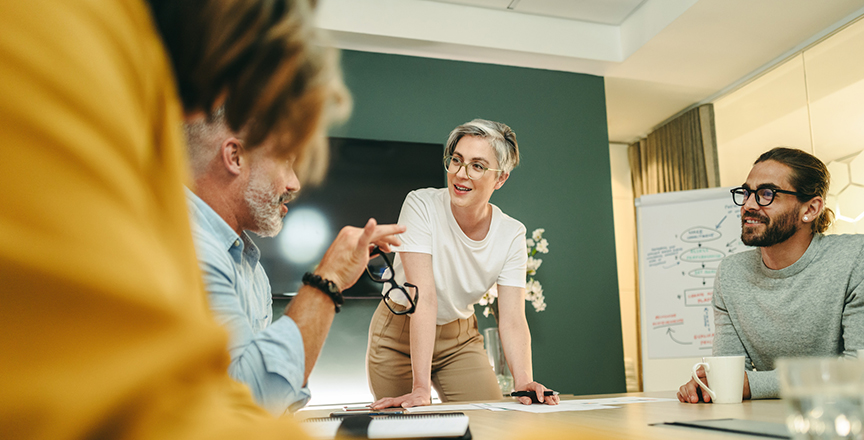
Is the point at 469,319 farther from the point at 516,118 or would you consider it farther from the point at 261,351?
the point at 516,118

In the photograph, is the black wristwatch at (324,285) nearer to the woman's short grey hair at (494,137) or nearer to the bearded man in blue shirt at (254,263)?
the bearded man in blue shirt at (254,263)

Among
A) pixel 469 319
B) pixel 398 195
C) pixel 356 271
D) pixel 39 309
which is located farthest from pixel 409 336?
pixel 39 309

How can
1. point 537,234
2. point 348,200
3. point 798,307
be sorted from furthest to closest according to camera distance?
point 537,234
point 348,200
point 798,307

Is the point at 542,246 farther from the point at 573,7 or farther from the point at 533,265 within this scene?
the point at 573,7

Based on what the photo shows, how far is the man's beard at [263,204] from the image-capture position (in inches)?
42.4

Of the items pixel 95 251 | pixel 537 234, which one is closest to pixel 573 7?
pixel 537 234

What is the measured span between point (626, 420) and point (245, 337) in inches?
23.7

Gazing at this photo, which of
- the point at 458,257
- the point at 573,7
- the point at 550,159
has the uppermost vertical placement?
the point at 573,7

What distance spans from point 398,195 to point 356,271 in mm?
2592

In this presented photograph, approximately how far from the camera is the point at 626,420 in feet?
2.83

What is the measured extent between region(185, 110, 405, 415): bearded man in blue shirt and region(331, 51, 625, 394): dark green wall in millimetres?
2477

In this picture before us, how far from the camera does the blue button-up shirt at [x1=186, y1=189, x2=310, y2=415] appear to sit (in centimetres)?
70

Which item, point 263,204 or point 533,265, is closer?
point 263,204

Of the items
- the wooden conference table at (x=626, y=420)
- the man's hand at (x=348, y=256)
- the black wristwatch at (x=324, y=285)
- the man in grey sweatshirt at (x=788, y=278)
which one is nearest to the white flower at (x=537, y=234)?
the man in grey sweatshirt at (x=788, y=278)
